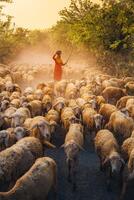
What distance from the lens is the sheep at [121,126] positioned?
1480 cm

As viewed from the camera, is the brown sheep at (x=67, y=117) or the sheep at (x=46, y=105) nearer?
the brown sheep at (x=67, y=117)

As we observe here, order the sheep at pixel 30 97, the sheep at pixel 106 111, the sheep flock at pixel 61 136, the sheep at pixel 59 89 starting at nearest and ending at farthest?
the sheep flock at pixel 61 136 → the sheep at pixel 106 111 → the sheep at pixel 30 97 → the sheep at pixel 59 89

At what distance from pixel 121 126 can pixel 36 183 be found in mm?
5945

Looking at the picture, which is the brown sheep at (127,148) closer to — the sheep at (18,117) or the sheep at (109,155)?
the sheep at (109,155)

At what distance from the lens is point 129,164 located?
37.1 feet

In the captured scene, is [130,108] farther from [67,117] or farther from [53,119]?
[53,119]

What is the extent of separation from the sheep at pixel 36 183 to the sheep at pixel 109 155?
174cm

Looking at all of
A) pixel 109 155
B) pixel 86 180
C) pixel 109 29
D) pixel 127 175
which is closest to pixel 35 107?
pixel 86 180

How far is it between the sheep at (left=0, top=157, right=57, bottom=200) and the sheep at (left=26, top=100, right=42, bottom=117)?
6.92 metres

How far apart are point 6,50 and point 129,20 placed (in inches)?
807

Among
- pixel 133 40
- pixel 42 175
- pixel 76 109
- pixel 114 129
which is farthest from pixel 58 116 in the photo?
pixel 133 40

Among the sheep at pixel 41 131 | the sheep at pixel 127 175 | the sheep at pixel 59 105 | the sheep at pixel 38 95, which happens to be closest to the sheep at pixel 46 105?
the sheep at pixel 59 105

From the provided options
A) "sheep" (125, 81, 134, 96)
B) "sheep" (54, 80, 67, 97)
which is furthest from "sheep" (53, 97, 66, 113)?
"sheep" (125, 81, 134, 96)

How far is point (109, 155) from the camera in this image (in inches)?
465
